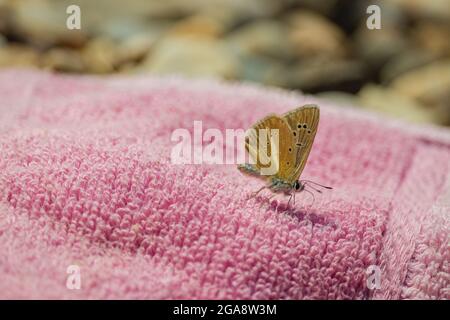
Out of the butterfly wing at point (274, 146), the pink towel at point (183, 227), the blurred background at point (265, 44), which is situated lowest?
the pink towel at point (183, 227)

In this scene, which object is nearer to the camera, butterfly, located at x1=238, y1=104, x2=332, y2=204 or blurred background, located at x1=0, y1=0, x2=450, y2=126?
butterfly, located at x1=238, y1=104, x2=332, y2=204

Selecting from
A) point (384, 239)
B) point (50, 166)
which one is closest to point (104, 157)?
point (50, 166)

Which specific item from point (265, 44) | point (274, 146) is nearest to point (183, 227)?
point (274, 146)

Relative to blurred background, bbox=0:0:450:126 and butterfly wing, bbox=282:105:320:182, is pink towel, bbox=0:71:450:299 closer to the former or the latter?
butterfly wing, bbox=282:105:320:182

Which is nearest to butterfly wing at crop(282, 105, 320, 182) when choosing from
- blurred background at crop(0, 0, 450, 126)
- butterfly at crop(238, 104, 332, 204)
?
butterfly at crop(238, 104, 332, 204)

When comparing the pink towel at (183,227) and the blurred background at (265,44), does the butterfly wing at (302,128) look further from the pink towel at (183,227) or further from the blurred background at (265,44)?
the blurred background at (265,44)

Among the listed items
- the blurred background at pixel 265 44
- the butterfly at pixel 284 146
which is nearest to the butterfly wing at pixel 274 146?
the butterfly at pixel 284 146
